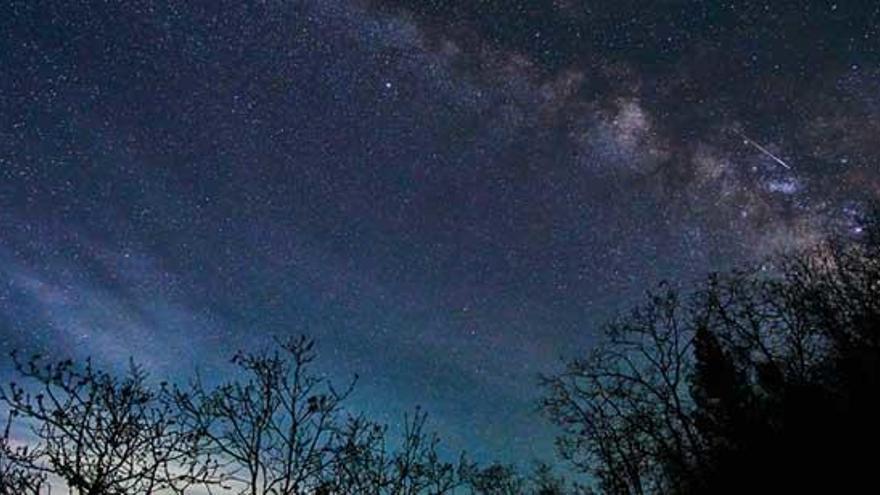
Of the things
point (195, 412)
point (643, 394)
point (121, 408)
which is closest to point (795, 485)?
point (643, 394)

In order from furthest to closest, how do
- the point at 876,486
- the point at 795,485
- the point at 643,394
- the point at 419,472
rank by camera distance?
the point at 643,394
the point at 795,485
the point at 419,472
the point at 876,486

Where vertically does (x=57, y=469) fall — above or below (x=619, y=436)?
below

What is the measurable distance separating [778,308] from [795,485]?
10391 mm

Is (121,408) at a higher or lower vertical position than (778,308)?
lower

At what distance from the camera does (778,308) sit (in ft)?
79.4

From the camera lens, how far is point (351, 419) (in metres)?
13.4

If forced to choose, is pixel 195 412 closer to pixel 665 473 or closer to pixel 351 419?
pixel 351 419

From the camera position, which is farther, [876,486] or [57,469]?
[876,486]

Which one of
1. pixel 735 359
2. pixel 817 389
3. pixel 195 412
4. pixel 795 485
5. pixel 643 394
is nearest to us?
pixel 195 412

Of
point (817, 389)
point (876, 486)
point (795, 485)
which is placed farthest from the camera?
point (817, 389)

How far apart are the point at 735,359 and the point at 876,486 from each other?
13184 mm

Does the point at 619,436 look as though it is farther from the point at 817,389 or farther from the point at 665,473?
the point at 817,389

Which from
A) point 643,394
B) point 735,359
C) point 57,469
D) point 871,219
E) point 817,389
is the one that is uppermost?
point 871,219

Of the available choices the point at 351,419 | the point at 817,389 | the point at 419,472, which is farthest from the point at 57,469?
the point at 817,389
